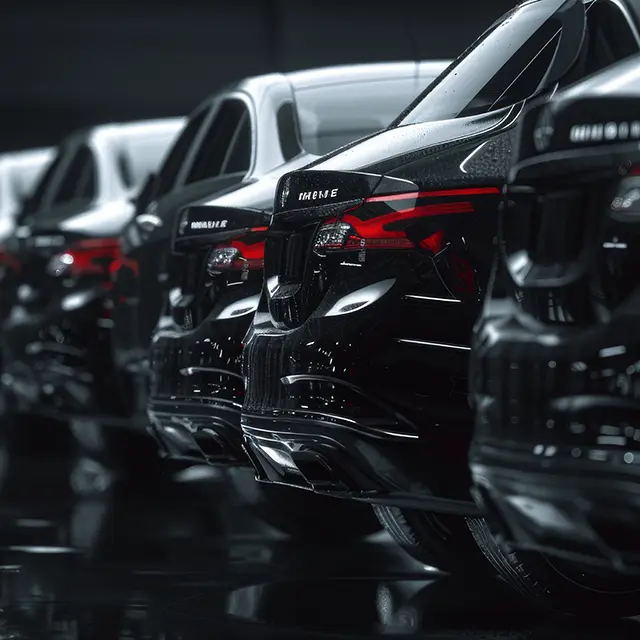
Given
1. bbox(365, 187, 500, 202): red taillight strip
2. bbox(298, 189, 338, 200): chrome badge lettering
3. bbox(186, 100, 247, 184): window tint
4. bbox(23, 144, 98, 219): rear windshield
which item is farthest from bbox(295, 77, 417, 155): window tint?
bbox(23, 144, 98, 219): rear windshield

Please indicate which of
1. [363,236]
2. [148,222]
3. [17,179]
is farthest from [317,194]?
[17,179]

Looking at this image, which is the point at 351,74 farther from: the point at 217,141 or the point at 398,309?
the point at 398,309

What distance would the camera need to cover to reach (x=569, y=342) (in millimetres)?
4129

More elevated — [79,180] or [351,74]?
[351,74]

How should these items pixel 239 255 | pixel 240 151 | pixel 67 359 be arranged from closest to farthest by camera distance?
1. pixel 239 255
2. pixel 240 151
3. pixel 67 359

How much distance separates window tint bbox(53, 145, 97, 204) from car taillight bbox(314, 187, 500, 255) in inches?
229

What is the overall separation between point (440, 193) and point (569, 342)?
123 centimetres

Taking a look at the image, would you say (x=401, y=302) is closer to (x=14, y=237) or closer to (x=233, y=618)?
(x=233, y=618)

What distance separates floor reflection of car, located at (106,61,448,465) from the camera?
7.59 meters

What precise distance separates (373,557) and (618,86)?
378cm

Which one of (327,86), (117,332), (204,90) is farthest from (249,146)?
(204,90)

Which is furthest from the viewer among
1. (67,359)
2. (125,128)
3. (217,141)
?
(125,128)

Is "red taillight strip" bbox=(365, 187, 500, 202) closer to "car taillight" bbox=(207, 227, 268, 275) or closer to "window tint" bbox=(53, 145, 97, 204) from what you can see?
"car taillight" bbox=(207, 227, 268, 275)

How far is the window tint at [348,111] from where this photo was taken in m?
7.57
